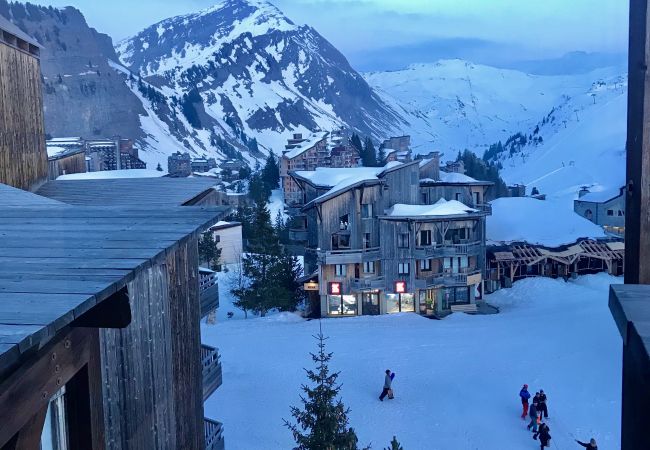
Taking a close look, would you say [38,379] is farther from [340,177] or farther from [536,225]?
[536,225]

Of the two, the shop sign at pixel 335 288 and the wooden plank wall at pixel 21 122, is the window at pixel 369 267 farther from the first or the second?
the wooden plank wall at pixel 21 122

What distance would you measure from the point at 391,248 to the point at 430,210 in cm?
311

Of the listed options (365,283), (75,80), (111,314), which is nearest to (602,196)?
(365,283)

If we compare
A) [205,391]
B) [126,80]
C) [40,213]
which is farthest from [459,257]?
[126,80]

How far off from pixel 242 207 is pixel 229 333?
29959mm

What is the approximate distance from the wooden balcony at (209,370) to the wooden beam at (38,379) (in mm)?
9218

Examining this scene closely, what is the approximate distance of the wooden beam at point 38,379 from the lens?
274 centimetres

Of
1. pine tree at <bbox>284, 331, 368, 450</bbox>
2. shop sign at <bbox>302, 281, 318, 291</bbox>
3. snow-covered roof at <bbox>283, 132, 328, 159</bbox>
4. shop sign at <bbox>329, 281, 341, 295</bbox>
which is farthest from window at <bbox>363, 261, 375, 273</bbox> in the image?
snow-covered roof at <bbox>283, 132, 328, 159</bbox>

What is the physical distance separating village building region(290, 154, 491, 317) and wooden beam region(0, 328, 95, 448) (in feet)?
103

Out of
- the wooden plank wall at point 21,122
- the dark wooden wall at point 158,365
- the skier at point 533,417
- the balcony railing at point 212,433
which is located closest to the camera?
the dark wooden wall at point 158,365

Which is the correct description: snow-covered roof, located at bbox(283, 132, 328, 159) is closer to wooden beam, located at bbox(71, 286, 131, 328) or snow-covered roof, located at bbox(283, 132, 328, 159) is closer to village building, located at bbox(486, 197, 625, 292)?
village building, located at bbox(486, 197, 625, 292)

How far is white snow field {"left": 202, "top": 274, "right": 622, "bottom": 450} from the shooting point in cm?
1855

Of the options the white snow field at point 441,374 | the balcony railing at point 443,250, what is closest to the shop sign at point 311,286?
the white snow field at point 441,374

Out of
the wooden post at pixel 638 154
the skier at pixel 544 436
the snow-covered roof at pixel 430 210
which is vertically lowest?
the skier at pixel 544 436
